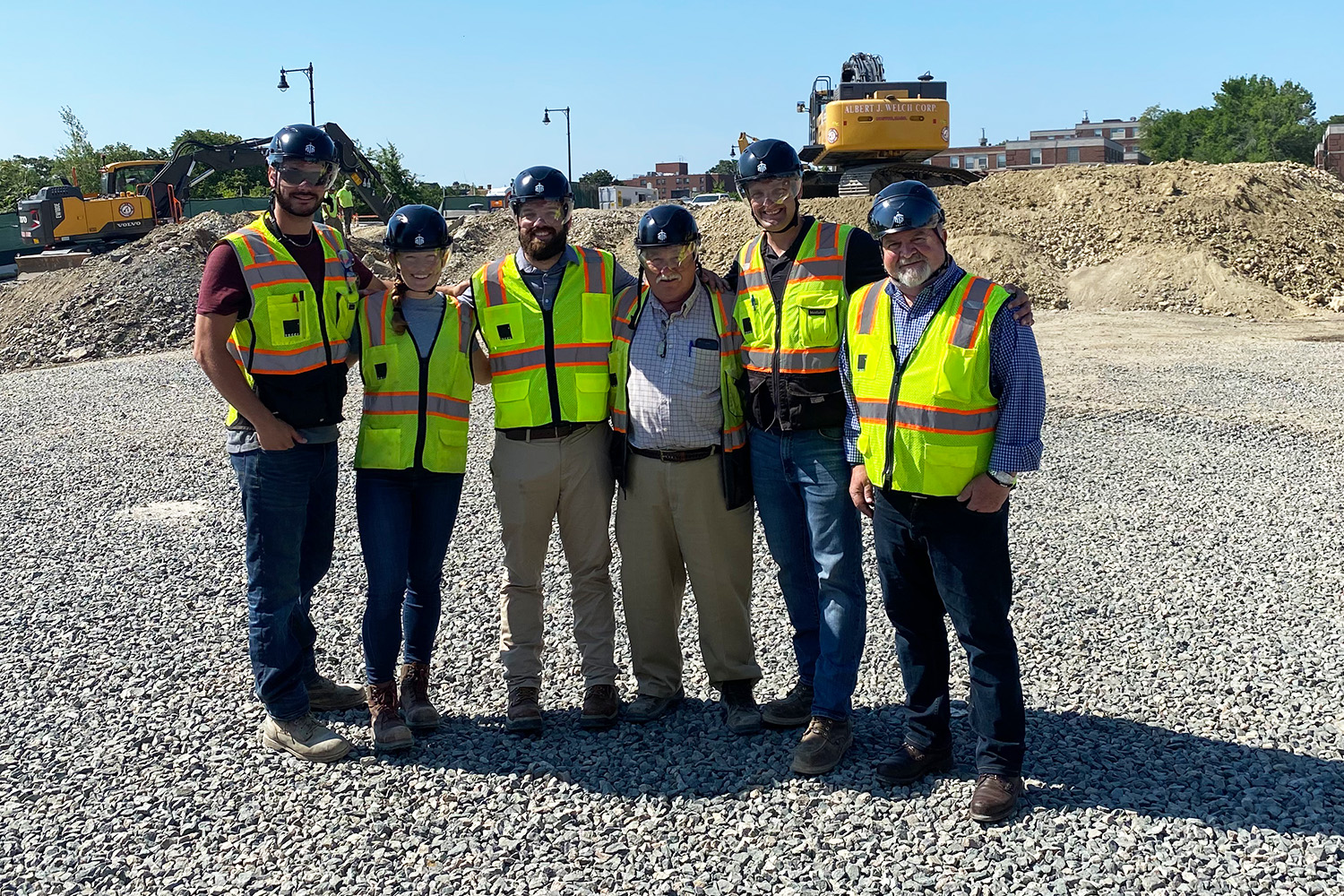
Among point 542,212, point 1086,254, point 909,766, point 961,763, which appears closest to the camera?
point 909,766

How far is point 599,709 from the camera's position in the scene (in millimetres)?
4586

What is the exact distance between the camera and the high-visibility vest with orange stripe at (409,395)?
4.30 metres

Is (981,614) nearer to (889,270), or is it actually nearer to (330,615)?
(889,270)

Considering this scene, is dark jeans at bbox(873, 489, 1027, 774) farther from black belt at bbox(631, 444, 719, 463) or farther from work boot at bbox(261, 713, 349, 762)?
work boot at bbox(261, 713, 349, 762)

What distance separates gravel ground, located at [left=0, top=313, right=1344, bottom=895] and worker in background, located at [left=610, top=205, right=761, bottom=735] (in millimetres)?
281

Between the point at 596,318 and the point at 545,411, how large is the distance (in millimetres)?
440

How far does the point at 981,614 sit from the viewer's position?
12.2 ft

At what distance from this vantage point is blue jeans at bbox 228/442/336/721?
4270mm

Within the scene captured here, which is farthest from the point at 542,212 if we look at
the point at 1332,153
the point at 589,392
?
the point at 1332,153

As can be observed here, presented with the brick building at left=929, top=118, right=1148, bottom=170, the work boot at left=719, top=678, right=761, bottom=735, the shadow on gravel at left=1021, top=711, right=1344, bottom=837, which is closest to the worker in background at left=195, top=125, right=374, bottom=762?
the work boot at left=719, top=678, right=761, bottom=735

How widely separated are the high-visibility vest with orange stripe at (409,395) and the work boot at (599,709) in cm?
113

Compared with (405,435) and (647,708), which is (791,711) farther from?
(405,435)

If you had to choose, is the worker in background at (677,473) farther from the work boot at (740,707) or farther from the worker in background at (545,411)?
the worker in background at (545,411)

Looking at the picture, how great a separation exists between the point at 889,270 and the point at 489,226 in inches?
1266
